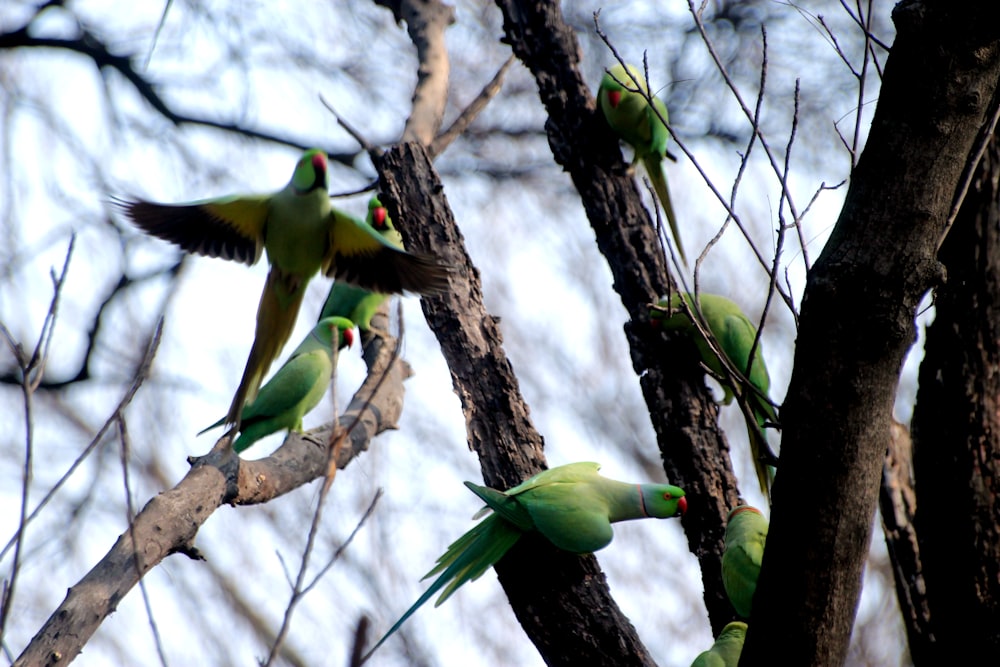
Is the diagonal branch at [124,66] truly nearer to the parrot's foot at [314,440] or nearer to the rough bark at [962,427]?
the parrot's foot at [314,440]

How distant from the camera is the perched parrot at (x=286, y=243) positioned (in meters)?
2.81

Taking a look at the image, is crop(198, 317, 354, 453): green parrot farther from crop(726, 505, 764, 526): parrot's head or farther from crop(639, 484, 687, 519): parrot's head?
crop(726, 505, 764, 526): parrot's head

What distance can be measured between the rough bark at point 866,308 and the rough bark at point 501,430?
819mm

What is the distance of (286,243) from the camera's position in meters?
2.93

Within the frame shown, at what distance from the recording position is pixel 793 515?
6.04 feet

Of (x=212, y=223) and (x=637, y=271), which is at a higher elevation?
(x=637, y=271)

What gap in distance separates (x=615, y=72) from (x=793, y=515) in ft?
8.77

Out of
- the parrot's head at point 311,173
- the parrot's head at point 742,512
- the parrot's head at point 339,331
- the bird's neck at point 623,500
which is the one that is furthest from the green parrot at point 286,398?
the parrot's head at point 742,512

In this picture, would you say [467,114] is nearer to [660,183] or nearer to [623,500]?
[660,183]

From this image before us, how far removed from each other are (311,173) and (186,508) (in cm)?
124

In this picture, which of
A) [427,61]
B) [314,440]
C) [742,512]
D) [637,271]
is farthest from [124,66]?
[742,512]

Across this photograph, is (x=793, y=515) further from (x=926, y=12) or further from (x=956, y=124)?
(x=926, y=12)

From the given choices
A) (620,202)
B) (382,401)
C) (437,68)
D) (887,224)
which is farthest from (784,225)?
(437,68)

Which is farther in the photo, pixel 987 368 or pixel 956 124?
pixel 987 368
